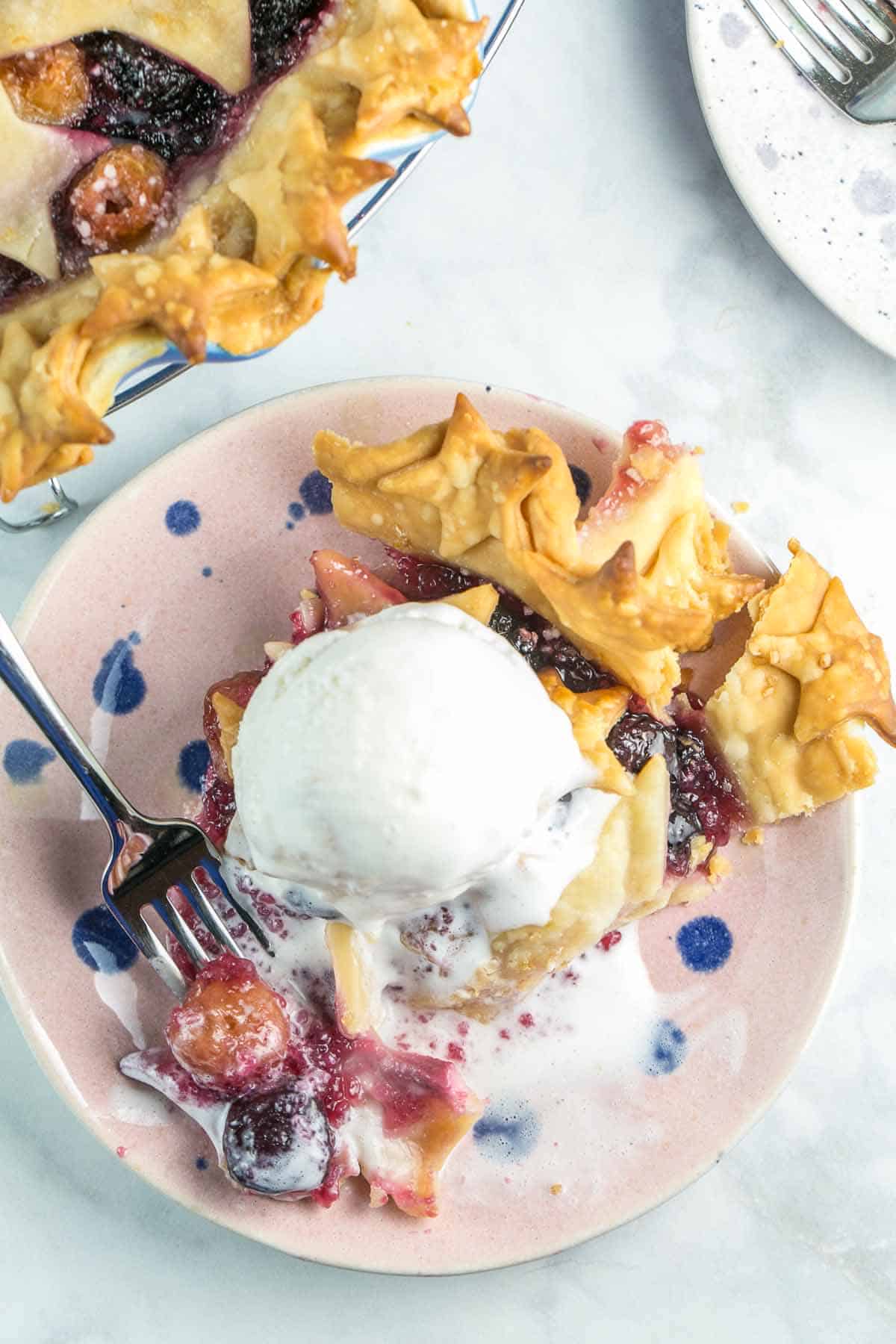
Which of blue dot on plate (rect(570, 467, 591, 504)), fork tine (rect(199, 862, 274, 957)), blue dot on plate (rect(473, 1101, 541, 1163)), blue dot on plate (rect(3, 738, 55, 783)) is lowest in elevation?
blue dot on plate (rect(473, 1101, 541, 1163))

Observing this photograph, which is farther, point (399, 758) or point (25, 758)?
point (25, 758)

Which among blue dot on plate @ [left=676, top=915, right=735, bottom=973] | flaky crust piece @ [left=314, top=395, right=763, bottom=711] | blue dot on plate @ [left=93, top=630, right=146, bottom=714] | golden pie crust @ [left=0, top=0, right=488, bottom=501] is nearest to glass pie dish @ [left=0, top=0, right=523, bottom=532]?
golden pie crust @ [left=0, top=0, right=488, bottom=501]

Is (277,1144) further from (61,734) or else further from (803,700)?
(803,700)

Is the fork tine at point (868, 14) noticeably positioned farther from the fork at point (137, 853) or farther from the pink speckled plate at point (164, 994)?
the fork at point (137, 853)

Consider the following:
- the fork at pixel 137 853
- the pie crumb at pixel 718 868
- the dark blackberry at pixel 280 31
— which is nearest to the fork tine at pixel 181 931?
the fork at pixel 137 853

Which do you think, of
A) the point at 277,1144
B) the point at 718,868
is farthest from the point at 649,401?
the point at 277,1144

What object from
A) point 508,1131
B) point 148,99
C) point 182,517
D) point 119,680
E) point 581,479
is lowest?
point 508,1131

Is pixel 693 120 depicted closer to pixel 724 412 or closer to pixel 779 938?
pixel 724 412

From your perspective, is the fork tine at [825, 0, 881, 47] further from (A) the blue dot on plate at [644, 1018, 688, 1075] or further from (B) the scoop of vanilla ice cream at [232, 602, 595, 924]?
(A) the blue dot on plate at [644, 1018, 688, 1075]
